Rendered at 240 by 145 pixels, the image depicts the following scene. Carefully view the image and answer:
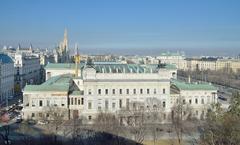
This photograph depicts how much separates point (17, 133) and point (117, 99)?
42.9ft

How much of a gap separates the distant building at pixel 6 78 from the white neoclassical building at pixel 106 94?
17.2 metres

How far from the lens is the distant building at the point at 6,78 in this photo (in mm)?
68312

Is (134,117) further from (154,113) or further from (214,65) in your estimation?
(214,65)

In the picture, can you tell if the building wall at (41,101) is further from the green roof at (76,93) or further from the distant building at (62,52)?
the distant building at (62,52)

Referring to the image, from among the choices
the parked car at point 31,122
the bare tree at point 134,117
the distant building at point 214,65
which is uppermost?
the distant building at point 214,65

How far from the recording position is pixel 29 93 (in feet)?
165

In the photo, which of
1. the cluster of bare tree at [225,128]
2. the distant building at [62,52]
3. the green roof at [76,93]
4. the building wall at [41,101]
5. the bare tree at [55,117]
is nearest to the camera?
the cluster of bare tree at [225,128]

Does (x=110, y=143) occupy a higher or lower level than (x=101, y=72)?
lower

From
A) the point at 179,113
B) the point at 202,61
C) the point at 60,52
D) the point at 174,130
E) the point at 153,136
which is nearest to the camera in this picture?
the point at 153,136

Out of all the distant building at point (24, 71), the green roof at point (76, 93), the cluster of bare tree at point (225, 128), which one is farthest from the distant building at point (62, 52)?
the cluster of bare tree at point (225, 128)

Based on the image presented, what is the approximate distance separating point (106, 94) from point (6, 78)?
27.5 m

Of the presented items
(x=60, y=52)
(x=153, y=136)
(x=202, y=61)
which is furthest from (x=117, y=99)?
(x=202, y=61)

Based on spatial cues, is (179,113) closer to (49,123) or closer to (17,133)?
(49,123)

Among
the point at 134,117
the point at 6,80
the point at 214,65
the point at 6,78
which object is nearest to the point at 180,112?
the point at 134,117
